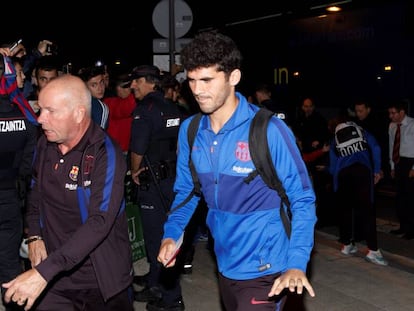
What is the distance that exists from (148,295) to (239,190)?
2970 millimetres

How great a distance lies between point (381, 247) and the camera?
8.83m

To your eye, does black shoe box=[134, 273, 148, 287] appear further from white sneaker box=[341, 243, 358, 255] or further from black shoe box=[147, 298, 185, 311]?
white sneaker box=[341, 243, 358, 255]

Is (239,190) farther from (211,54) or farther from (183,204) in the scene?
(211,54)

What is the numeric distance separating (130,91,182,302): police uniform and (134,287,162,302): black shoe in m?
0.05

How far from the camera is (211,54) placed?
3.49 m

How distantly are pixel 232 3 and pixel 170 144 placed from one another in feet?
34.4

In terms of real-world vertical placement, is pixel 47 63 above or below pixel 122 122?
above

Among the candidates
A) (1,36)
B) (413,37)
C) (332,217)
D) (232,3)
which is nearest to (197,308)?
(332,217)

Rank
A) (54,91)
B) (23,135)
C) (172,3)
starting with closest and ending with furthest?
1. (54,91)
2. (23,135)
3. (172,3)

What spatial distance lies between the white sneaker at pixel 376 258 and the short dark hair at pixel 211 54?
4.74 m

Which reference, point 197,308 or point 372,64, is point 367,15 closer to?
point 372,64

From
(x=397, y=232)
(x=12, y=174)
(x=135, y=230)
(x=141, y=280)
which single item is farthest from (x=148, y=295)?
(x=397, y=232)

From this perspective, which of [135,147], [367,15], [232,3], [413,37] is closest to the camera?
[135,147]

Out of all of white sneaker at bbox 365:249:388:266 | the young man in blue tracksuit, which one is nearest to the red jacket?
white sneaker at bbox 365:249:388:266
